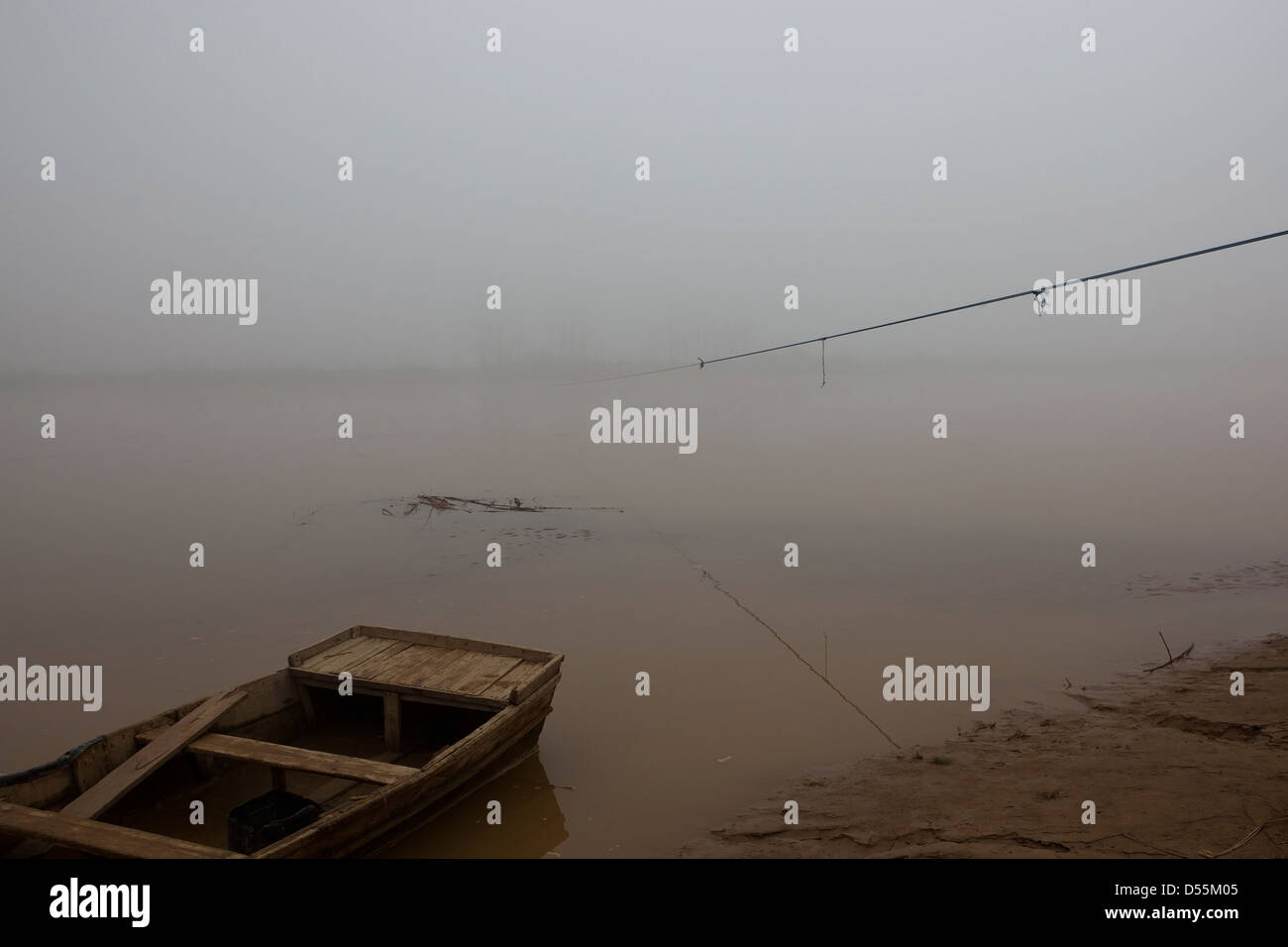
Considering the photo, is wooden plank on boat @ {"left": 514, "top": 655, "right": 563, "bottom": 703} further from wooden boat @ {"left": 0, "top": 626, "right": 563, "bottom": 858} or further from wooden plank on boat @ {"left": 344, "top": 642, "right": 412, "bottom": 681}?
wooden plank on boat @ {"left": 344, "top": 642, "right": 412, "bottom": 681}

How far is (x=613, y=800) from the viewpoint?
6559mm

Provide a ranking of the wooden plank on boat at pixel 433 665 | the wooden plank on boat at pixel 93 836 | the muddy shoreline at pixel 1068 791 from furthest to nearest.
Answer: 1. the wooden plank on boat at pixel 433 665
2. the muddy shoreline at pixel 1068 791
3. the wooden plank on boat at pixel 93 836

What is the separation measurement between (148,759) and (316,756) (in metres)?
1.12

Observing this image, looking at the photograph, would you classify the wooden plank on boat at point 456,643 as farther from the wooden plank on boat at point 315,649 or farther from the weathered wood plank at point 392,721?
the weathered wood plank at point 392,721

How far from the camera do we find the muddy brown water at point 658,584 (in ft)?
24.5

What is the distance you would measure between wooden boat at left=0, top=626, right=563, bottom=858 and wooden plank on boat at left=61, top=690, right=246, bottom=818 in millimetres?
11

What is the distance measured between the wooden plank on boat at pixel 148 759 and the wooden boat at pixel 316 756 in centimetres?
1

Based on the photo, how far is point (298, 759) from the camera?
541 centimetres

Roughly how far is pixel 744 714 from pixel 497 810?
2.99 meters

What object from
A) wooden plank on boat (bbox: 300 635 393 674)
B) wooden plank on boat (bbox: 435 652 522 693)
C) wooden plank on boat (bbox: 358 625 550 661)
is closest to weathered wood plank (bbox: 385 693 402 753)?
wooden plank on boat (bbox: 435 652 522 693)

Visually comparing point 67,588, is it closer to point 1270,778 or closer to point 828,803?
point 828,803

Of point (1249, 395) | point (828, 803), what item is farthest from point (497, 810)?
point (1249, 395)
